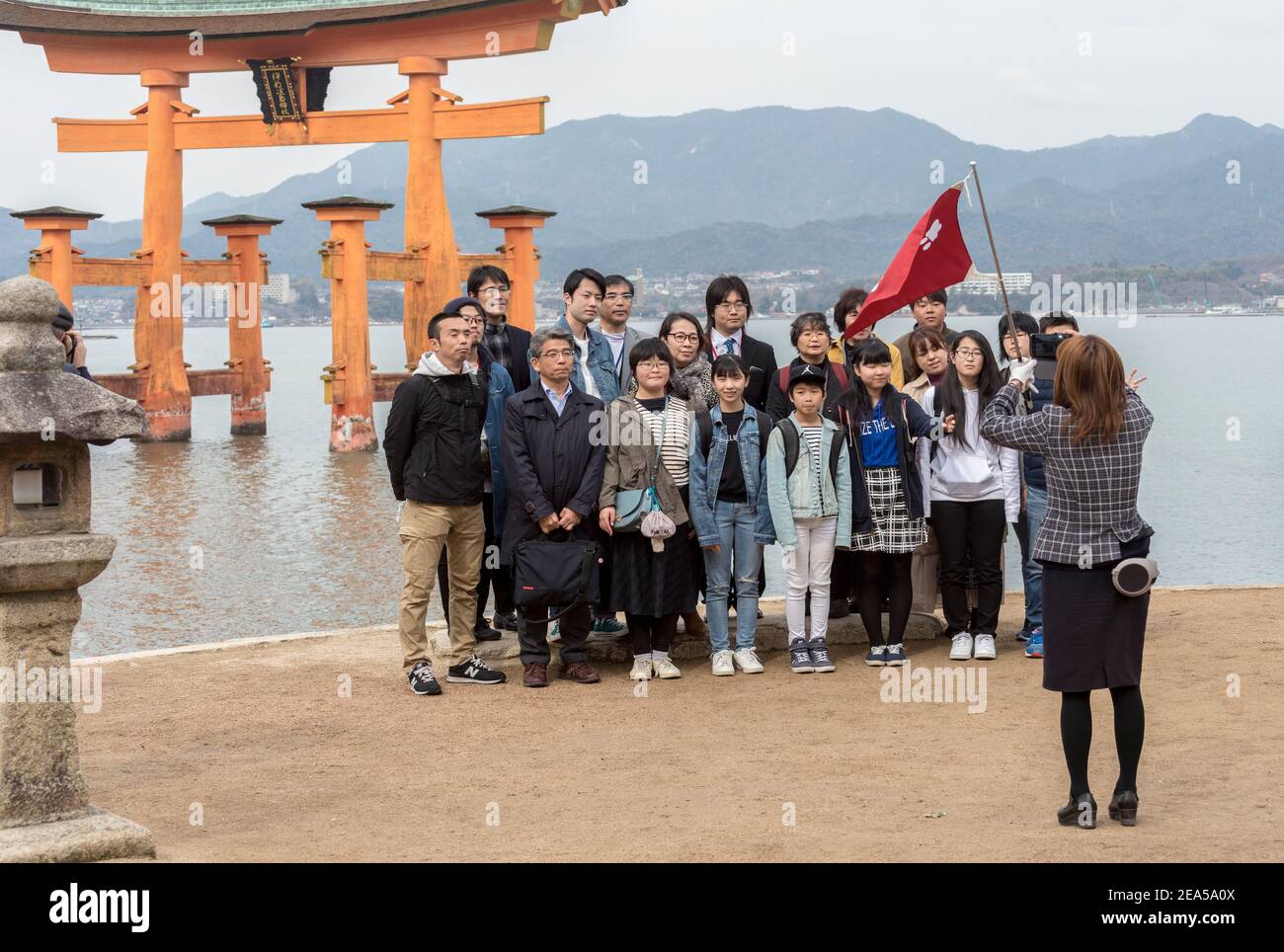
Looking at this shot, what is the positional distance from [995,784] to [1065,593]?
97 centimetres

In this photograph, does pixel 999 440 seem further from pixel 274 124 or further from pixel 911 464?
pixel 274 124

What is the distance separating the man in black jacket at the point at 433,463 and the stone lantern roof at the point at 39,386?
2.30 metres

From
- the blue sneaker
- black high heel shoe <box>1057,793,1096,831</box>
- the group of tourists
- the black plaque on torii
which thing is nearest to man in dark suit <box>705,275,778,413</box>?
the group of tourists

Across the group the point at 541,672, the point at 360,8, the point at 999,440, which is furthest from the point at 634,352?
the point at 360,8

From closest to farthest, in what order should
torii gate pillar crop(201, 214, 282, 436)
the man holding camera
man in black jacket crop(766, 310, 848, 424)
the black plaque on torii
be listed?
the man holding camera → man in black jacket crop(766, 310, 848, 424) → the black plaque on torii → torii gate pillar crop(201, 214, 282, 436)

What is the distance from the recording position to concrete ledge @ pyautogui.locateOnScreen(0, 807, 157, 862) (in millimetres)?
4625

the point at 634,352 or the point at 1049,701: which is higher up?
the point at 634,352

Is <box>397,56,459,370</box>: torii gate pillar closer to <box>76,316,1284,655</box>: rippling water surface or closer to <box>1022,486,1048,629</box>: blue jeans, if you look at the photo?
<box>76,316,1284,655</box>: rippling water surface

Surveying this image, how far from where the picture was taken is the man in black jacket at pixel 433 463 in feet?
23.5

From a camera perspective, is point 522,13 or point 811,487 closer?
point 811,487

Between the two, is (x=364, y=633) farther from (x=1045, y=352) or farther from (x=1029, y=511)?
(x=1045, y=352)

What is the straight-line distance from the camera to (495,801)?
555cm

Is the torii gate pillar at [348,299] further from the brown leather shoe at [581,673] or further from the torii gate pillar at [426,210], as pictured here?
the brown leather shoe at [581,673]

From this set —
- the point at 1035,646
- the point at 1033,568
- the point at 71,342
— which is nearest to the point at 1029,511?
the point at 1033,568
